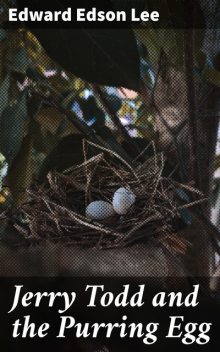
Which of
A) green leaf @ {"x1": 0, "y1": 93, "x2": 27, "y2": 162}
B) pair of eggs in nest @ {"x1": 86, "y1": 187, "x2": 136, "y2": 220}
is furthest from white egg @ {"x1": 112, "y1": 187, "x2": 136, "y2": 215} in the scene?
green leaf @ {"x1": 0, "y1": 93, "x2": 27, "y2": 162}

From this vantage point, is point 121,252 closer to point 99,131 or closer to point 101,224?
point 101,224

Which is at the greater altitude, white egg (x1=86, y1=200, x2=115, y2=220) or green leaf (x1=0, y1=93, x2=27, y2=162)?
green leaf (x1=0, y1=93, x2=27, y2=162)

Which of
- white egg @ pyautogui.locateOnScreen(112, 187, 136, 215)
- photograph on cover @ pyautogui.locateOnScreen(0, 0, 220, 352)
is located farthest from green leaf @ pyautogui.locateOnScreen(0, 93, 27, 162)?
white egg @ pyautogui.locateOnScreen(112, 187, 136, 215)

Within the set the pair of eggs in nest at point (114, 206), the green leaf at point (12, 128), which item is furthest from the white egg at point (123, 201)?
the green leaf at point (12, 128)

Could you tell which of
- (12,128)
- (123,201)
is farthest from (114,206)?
(12,128)

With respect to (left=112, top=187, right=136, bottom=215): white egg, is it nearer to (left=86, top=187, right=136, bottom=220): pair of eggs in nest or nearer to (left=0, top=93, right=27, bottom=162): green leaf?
(left=86, top=187, right=136, bottom=220): pair of eggs in nest

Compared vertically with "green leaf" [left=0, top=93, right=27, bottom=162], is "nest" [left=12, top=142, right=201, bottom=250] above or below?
below

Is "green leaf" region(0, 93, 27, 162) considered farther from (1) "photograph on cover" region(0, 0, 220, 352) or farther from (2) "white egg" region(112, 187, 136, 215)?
(2) "white egg" region(112, 187, 136, 215)

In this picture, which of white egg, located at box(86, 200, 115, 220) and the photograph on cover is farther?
white egg, located at box(86, 200, 115, 220)

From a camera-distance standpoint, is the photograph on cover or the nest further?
the nest
